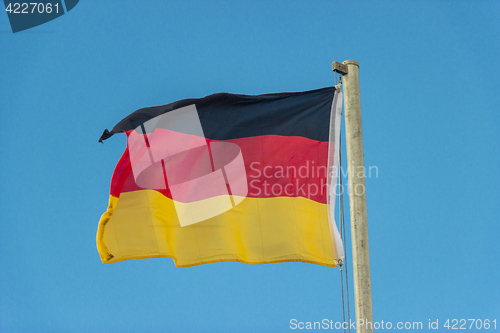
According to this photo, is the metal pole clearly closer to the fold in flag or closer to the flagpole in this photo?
the flagpole

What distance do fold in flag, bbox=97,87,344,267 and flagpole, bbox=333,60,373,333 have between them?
2.82ft

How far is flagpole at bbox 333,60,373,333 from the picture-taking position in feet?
23.4

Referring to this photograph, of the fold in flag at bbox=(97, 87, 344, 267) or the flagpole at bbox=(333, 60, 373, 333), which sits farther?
the fold in flag at bbox=(97, 87, 344, 267)

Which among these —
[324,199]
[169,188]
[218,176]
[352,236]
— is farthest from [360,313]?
[169,188]

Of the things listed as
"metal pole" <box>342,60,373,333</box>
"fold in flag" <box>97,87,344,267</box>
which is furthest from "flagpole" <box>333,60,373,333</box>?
"fold in flag" <box>97,87,344,267</box>

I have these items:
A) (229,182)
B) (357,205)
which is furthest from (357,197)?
(229,182)

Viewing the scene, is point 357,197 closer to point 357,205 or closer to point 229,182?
point 357,205

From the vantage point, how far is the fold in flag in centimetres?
872

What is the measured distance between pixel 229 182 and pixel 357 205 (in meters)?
2.85

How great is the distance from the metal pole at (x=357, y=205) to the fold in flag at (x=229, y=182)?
0.89 meters

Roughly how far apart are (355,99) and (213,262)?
399cm

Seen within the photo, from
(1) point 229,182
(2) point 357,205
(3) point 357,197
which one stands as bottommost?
(2) point 357,205

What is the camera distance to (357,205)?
292 inches

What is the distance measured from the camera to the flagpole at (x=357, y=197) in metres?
7.14
